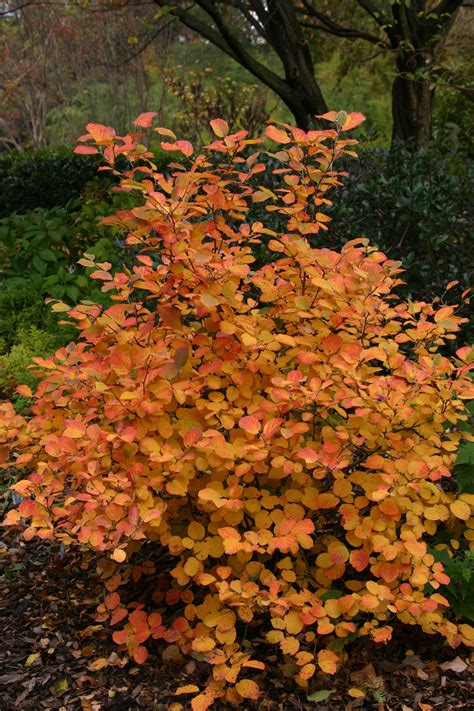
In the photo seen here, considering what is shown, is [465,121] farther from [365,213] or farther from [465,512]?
Result: [465,512]

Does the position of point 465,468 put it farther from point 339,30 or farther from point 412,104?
point 339,30

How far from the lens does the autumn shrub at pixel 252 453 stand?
1.93 meters

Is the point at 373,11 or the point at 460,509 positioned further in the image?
the point at 373,11

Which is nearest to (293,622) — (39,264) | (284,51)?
(39,264)

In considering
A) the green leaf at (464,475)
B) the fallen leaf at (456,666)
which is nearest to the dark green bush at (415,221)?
the green leaf at (464,475)

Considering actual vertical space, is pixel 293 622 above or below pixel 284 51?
below

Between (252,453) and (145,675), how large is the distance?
79 centimetres

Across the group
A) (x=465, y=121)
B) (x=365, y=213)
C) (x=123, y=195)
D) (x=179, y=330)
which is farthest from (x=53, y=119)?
(x=179, y=330)

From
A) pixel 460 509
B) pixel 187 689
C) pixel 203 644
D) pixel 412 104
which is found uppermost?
pixel 412 104

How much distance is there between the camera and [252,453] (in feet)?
6.30

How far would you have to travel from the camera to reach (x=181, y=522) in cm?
226

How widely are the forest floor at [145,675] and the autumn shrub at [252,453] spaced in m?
0.07

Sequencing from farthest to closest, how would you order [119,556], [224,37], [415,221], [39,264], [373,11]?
[373,11] → [224,37] → [39,264] → [415,221] → [119,556]

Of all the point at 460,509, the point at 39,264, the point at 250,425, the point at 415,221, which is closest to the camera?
the point at 250,425
